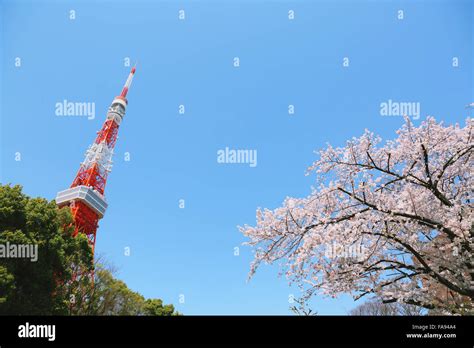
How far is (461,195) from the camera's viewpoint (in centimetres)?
696

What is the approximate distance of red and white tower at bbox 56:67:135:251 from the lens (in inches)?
1347

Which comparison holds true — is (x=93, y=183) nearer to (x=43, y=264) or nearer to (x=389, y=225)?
(x=43, y=264)

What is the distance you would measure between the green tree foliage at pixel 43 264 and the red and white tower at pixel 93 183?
54.2ft

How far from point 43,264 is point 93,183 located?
24.8 m

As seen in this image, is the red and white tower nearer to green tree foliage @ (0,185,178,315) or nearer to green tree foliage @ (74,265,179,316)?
green tree foliage @ (74,265,179,316)

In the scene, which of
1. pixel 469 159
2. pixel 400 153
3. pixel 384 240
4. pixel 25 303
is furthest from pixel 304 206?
pixel 25 303

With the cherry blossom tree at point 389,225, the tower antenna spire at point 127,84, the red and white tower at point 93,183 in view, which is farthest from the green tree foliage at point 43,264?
the tower antenna spire at point 127,84

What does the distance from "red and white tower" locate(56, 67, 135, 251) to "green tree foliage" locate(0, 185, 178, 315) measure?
16510 millimetres

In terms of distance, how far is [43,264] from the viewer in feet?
43.5

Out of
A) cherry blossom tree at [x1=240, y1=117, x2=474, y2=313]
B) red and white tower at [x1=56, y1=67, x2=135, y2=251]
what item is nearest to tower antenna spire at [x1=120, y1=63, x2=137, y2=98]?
red and white tower at [x1=56, y1=67, x2=135, y2=251]

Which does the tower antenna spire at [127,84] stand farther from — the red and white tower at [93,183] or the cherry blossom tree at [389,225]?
the cherry blossom tree at [389,225]

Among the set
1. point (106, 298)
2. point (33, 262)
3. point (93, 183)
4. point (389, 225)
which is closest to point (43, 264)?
point (33, 262)
